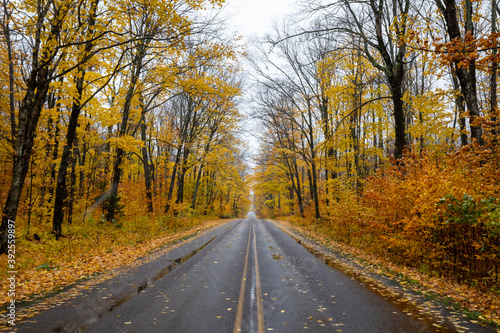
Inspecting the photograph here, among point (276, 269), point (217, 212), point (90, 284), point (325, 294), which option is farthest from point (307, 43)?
point (217, 212)

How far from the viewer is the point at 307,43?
1892 cm

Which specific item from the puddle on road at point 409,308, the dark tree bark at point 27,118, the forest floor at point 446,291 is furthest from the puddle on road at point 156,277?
the forest floor at point 446,291

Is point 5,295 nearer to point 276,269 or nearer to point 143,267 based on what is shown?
point 143,267

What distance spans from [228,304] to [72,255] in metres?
7.10

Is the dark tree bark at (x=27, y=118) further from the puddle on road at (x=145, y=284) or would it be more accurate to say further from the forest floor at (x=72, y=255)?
the puddle on road at (x=145, y=284)

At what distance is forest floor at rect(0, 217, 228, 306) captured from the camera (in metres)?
6.52

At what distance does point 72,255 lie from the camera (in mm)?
9586

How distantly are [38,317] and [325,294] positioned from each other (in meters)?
5.66

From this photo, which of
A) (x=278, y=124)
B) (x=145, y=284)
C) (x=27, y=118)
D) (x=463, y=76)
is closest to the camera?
(x=145, y=284)

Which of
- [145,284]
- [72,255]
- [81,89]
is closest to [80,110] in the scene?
[81,89]

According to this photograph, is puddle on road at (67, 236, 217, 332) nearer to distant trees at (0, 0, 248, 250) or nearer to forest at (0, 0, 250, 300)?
forest at (0, 0, 250, 300)

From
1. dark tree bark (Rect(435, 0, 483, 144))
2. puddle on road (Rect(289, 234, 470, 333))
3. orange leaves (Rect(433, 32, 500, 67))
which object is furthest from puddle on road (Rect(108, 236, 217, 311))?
dark tree bark (Rect(435, 0, 483, 144))

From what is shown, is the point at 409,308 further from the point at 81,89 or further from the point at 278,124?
the point at 278,124

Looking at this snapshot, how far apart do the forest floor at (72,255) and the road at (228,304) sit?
1196 mm
